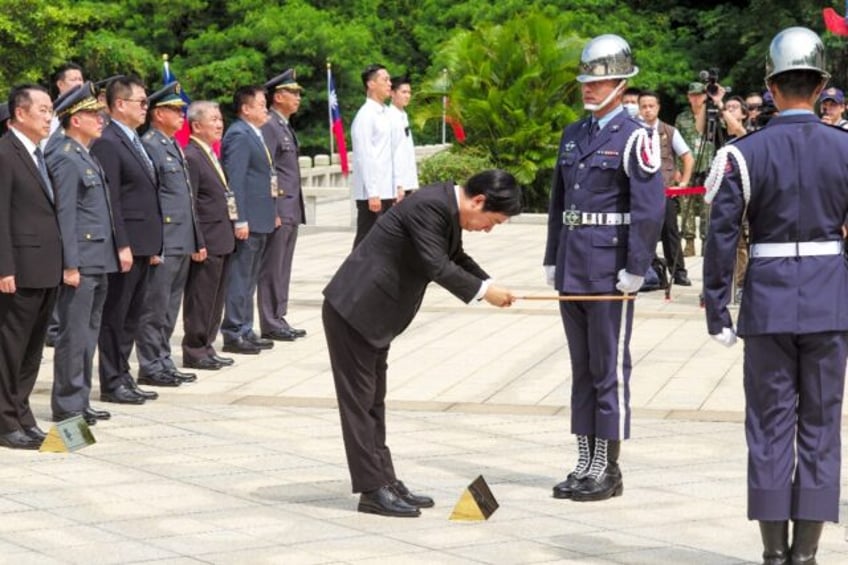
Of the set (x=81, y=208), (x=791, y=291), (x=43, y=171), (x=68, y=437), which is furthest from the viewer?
(x=81, y=208)

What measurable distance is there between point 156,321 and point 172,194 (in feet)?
2.72

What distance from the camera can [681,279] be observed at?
55.7 feet

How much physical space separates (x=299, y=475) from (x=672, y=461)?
1.88 metres

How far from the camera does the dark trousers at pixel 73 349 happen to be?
394 inches

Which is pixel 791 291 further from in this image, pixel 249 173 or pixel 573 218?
pixel 249 173

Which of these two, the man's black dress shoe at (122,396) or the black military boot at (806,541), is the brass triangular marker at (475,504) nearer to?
the black military boot at (806,541)

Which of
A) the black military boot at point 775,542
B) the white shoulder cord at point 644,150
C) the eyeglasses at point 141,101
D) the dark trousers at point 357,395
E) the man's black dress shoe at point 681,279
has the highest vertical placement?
the eyeglasses at point 141,101

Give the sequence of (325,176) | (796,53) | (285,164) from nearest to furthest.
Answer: (796,53), (285,164), (325,176)

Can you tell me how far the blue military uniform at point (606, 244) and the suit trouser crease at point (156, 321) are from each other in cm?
382

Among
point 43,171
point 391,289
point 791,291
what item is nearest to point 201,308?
point 43,171

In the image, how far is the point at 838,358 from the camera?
6.65 m

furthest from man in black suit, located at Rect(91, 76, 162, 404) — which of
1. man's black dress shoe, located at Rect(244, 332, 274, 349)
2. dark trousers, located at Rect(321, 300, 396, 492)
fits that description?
dark trousers, located at Rect(321, 300, 396, 492)

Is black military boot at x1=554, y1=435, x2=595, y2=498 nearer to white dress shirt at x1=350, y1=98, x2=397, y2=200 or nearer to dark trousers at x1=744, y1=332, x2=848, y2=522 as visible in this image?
dark trousers at x1=744, y1=332, x2=848, y2=522

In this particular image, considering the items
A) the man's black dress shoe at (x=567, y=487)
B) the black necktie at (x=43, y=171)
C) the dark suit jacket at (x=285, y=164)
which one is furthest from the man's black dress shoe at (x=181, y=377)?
the man's black dress shoe at (x=567, y=487)
